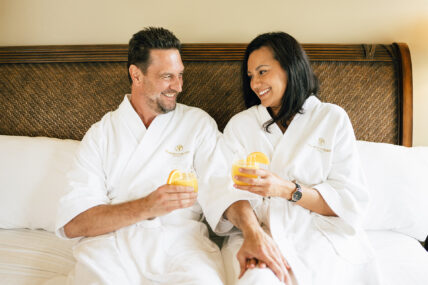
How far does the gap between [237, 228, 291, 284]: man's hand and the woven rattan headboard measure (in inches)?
34.7

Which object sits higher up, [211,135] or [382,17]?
[382,17]

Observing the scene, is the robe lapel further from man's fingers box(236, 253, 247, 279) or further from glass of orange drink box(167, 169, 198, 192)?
man's fingers box(236, 253, 247, 279)

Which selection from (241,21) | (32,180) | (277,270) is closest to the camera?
(277,270)

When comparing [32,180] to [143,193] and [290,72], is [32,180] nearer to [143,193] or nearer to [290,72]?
[143,193]

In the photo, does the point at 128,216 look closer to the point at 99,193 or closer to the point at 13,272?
the point at 99,193

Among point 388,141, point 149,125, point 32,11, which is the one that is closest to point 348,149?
point 388,141

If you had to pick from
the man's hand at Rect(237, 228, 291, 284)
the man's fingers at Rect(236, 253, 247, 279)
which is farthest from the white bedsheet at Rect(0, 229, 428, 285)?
the man's fingers at Rect(236, 253, 247, 279)

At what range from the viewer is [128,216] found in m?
1.38

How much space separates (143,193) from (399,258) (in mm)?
1213

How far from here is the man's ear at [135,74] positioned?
1.65 meters

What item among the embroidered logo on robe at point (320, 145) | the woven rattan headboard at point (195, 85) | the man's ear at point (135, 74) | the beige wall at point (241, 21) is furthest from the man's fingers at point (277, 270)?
the beige wall at point (241, 21)

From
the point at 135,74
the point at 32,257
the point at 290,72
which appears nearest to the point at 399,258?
the point at 290,72

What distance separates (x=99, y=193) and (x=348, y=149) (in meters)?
1.20

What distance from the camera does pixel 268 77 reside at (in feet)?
5.02
